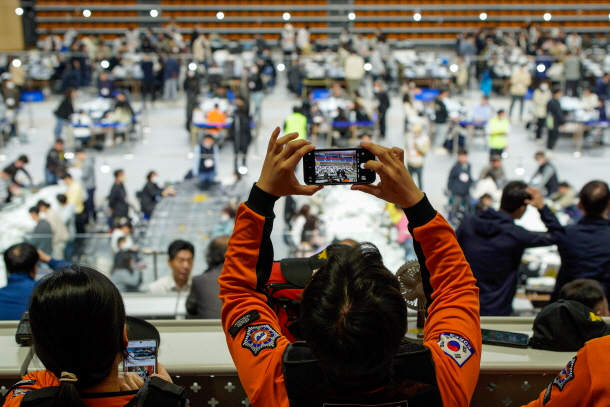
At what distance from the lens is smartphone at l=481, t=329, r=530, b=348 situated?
206 centimetres

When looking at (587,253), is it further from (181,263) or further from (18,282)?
(18,282)

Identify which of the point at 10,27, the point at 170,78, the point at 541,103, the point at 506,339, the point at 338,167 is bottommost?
the point at 506,339

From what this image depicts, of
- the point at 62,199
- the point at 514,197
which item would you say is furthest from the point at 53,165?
the point at 514,197

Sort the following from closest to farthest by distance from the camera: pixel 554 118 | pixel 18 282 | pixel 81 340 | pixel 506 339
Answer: pixel 81 340, pixel 506 339, pixel 18 282, pixel 554 118

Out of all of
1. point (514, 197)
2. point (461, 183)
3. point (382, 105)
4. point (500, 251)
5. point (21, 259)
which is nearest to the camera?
point (21, 259)

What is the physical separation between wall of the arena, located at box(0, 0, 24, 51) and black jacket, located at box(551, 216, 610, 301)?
19.8m

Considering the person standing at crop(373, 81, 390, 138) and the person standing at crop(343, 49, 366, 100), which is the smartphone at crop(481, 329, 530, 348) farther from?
the person standing at crop(343, 49, 366, 100)

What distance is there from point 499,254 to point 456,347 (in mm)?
2416

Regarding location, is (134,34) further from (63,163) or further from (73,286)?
(73,286)

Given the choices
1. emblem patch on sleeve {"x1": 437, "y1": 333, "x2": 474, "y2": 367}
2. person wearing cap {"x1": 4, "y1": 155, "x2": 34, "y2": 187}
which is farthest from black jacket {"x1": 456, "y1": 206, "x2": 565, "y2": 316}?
person wearing cap {"x1": 4, "y1": 155, "x2": 34, "y2": 187}

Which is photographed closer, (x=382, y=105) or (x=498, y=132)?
(x=498, y=132)

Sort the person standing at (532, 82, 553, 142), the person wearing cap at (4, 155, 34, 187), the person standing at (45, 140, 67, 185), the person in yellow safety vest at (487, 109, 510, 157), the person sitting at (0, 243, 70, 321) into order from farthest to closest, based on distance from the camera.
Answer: the person standing at (532, 82, 553, 142) → the person in yellow safety vest at (487, 109, 510, 157) → the person standing at (45, 140, 67, 185) → the person wearing cap at (4, 155, 34, 187) → the person sitting at (0, 243, 70, 321)

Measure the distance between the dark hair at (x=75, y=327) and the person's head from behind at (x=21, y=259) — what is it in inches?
91.0

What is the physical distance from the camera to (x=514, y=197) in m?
3.77
